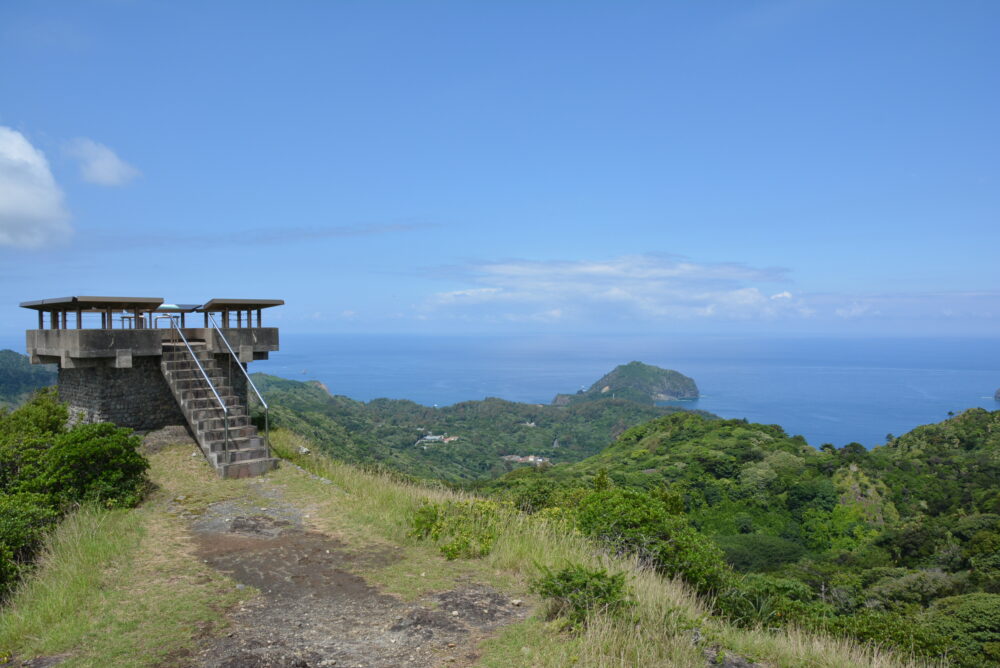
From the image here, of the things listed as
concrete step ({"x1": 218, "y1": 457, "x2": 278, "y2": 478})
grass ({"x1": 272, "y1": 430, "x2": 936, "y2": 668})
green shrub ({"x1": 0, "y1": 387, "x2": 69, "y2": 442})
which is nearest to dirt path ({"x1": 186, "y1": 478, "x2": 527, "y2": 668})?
grass ({"x1": 272, "y1": 430, "x2": 936, "y2": 668})

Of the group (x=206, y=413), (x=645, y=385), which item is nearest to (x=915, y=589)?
(x=206, y=413)

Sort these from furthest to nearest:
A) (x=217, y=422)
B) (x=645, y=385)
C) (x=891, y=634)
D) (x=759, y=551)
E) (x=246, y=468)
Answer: (x=645, y=385) → (x=759, y=551) → (x=217, y=422) → (x=246, y=468) → (x=891, y=634)

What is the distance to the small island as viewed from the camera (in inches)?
4865

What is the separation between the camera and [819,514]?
38094 millimetres

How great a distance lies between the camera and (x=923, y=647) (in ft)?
23.9

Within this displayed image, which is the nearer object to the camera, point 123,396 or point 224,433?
point 224,433

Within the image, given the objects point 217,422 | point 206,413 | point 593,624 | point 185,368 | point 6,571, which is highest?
point 185,368

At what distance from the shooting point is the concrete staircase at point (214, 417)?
9.32 meters

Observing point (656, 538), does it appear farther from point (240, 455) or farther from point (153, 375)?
point (153, 375)

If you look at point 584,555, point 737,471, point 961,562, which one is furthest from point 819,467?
point 584,555

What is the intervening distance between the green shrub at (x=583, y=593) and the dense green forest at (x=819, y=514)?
189 centimetres

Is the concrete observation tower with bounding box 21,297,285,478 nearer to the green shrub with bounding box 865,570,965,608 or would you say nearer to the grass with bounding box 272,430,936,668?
the grass with bounding box 272,430,936,668

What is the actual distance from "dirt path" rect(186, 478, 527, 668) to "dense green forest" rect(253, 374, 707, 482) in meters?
43.3

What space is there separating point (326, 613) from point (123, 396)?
7.76 m
